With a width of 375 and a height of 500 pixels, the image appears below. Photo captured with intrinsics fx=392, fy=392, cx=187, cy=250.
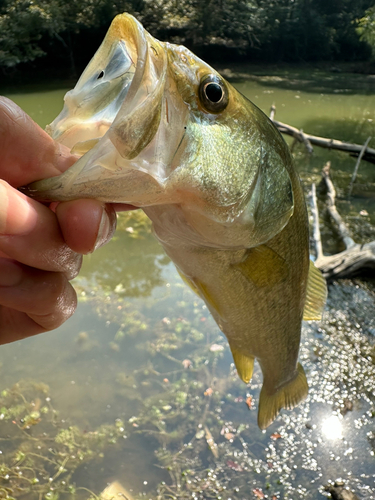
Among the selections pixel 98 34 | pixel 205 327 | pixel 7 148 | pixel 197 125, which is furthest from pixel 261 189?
pixel 98 34

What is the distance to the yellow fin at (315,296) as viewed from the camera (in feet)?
5.87

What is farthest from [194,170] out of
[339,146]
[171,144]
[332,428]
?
[339,146]

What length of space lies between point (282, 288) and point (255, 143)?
0.63 metres

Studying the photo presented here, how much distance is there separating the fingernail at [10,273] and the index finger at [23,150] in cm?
23

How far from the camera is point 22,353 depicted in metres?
3.74

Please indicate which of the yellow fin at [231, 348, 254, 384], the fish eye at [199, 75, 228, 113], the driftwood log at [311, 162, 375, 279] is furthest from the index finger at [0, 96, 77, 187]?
the driftwood log at [311, 162, 375, 279]

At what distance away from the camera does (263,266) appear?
1396 mm

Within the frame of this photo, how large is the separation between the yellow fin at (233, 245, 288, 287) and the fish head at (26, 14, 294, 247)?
0.36ft

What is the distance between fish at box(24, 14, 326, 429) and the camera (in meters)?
0.86

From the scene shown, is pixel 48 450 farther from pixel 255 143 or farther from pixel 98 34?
pixel 98 34

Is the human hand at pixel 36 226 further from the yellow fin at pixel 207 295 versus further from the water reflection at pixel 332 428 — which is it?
the water reflection at pixel 332 428

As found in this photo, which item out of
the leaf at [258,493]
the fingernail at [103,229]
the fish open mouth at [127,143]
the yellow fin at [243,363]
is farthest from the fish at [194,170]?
the leaf at [258,493]

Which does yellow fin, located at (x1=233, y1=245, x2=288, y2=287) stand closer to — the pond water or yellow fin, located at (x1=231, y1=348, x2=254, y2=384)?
yellow fin, located at (x1=231, y1=348, x2=254, y2=384)

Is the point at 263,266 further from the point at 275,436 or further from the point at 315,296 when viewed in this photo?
the point at 275,436
